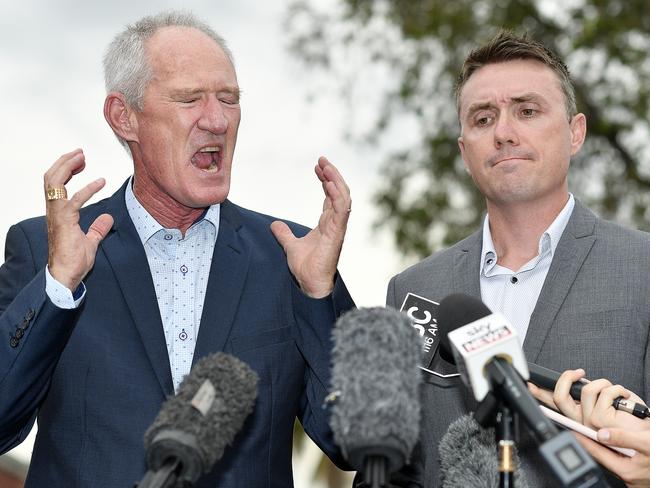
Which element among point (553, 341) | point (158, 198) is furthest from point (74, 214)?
point (553, 341)

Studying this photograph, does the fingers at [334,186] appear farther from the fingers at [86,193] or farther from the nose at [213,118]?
the fingers at [86,193]

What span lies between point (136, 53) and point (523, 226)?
6.42 ft

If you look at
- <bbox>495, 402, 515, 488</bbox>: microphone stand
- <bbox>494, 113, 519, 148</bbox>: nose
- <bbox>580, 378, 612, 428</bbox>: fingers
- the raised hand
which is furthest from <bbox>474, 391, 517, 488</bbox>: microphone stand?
<bbox>494, 113, 519, 148</bbox>: nose

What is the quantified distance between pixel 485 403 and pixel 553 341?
1485mm

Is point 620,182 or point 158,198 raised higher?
point 620,182

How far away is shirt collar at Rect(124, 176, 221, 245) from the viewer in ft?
14.9

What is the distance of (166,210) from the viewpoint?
4613 mm

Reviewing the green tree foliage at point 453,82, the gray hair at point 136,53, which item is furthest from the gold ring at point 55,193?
the green tree foliage at point 453,82

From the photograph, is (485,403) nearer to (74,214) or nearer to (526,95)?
(74,214)

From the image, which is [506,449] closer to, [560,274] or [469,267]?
[560,274]

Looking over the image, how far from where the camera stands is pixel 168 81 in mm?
4578

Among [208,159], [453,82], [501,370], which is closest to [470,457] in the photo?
[501,370]

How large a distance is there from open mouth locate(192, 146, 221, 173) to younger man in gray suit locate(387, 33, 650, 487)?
3.63 ft

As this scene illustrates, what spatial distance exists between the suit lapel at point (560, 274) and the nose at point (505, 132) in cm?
46
